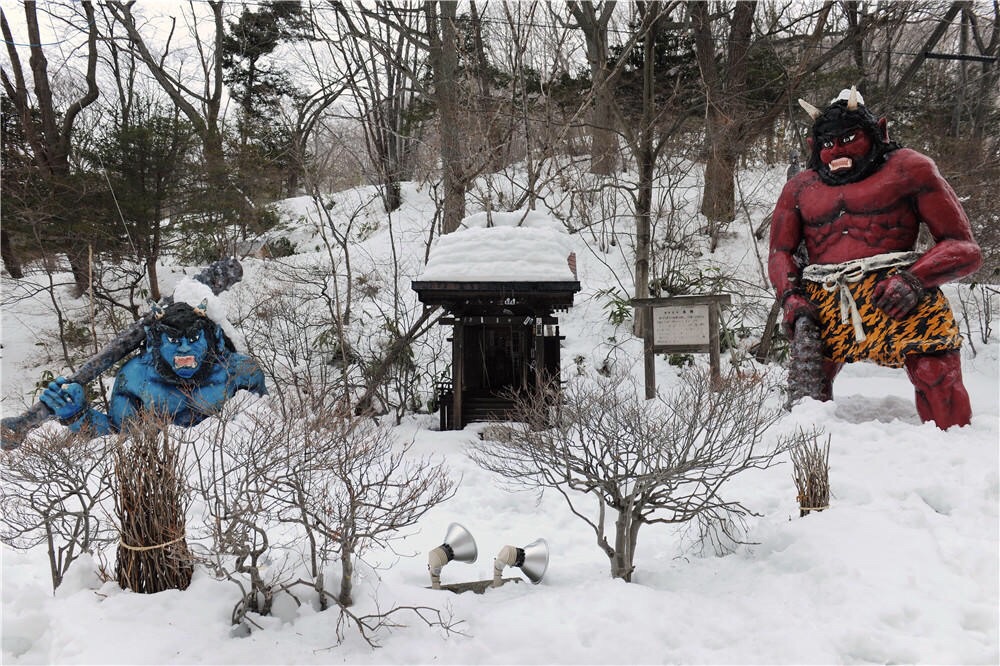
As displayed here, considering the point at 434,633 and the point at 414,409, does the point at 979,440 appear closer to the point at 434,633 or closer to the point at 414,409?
the point at 434,633

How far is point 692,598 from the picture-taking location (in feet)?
11.1

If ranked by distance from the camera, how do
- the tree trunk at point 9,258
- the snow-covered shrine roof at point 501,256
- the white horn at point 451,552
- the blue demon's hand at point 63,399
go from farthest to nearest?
the tree trunk at point 9,258, the snow-covered shrine roof at point 501,256, the blue demon's hand at point 63,399, the white horn at point 451,552

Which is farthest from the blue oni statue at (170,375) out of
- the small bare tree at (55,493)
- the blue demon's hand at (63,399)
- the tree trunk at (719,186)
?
the tree trunk at (719,186)

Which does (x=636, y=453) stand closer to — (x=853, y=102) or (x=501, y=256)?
(x=853, y=102)

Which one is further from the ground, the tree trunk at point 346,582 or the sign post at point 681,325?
the sign post at point 681,325

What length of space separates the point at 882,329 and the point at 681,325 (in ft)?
9.39

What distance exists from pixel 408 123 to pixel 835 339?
38.1 ft

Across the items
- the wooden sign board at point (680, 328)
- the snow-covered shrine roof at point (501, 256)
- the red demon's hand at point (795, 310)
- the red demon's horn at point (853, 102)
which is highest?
the red demon's horn at point (853, 102)

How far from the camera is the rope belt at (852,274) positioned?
5.00 meters

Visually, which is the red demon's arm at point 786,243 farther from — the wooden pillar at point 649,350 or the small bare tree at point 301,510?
the small bare tree at point 301,510

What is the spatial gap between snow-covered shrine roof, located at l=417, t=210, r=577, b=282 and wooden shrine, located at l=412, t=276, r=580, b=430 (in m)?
0.09

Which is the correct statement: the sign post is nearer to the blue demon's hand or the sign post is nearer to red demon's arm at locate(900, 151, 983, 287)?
red demon's arm at locate(900, 151, 983, 287)

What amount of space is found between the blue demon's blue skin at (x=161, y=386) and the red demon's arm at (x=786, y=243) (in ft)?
18.2

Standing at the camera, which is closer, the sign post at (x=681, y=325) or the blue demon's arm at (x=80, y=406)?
the blue demon's arm at (x=80, y=406)
